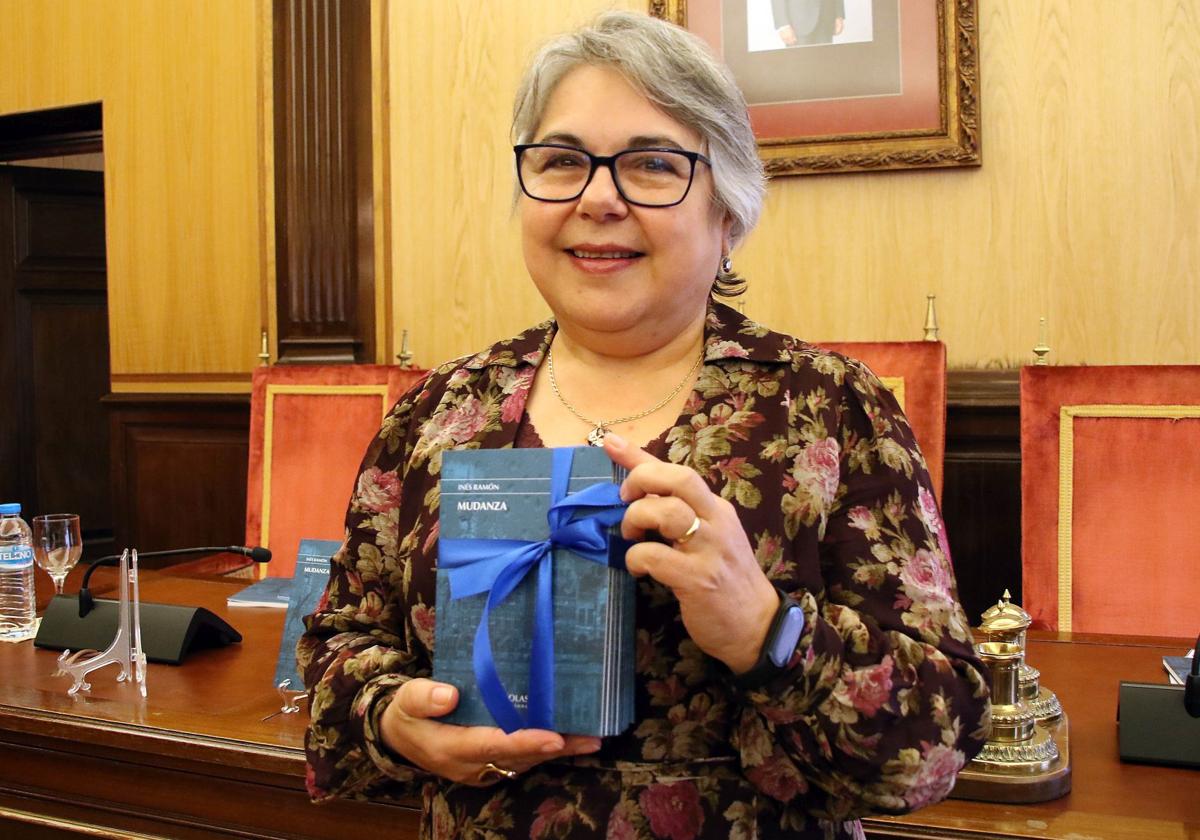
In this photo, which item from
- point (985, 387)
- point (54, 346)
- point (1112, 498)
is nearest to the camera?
point (1112, 498)

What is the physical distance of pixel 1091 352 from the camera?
9.95 ft

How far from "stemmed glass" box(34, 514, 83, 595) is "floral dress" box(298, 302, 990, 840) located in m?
1.23

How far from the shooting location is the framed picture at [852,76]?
3.05 meters

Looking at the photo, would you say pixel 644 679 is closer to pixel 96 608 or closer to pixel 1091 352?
pixel 96 608

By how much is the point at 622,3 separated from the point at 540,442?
8.73ft

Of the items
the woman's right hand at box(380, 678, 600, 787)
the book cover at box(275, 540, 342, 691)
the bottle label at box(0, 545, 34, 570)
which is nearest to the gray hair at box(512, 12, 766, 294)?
the woman's right hand at box(380, 678, 600, 787)

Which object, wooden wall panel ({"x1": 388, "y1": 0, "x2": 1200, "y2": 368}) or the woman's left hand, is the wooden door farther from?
the woman's left hand

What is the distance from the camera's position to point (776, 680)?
0.85 m

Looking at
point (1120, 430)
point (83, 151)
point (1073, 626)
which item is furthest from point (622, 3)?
point (83, 151)

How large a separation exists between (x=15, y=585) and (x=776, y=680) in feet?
5.20

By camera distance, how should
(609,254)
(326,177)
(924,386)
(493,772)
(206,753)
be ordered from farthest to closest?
(326,177) < (924,386) < (206,753) < (609,254) < (493,772)

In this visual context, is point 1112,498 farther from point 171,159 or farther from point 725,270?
point 171,159

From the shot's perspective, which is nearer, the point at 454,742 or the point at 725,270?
the point at 454,742

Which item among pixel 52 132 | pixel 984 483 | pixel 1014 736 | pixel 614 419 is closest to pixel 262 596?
pixel 614 419
